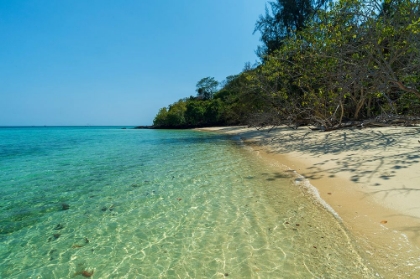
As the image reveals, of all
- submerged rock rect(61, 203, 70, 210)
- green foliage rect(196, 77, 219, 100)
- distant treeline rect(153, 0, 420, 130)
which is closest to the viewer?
submerged rock rect(61, 203, 70, 210)

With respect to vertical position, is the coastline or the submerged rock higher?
the coastline

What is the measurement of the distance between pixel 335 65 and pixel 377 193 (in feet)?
30.0

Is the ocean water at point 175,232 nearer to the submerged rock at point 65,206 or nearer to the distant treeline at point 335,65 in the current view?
the submerged rock at point 65,206

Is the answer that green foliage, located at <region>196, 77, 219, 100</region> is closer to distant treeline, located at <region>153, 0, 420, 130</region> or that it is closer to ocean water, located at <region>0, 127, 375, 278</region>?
distant treeline, located at <region>153, 0, 420, 130</region>

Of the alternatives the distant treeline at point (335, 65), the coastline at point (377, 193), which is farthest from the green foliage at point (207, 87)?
the coastline at point (377, 193)

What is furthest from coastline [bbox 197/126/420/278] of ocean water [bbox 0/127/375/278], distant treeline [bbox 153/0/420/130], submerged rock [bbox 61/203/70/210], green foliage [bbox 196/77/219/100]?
green foliage [bbox 196/77/219/100]

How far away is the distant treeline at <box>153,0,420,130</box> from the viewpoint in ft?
30.9

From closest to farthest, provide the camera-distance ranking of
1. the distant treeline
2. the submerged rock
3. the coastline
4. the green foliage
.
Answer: the coastline, the submerged rock, the distant treeline, the green foliage

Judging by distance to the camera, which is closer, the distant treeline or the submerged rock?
the submerged rock

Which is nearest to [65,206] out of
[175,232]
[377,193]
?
[175,232]

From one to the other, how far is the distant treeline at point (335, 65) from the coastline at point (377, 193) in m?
2.90

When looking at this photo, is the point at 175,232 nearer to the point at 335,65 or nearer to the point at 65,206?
the point at 65,206

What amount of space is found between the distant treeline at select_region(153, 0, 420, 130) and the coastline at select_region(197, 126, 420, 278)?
2.90m

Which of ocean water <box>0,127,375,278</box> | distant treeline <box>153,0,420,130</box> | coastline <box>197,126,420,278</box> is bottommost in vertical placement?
ocean water <box>0,127,375,278</box>
